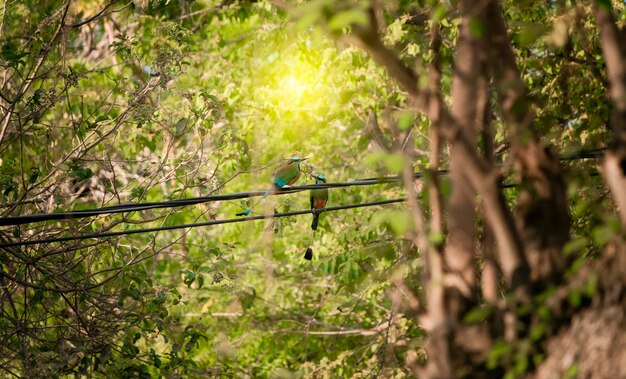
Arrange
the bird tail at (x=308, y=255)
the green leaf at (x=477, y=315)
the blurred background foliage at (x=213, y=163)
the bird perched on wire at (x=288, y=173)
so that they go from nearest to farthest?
the green leaf at (x=477, y=315)
the blurred background foliage at (x=213, y=163)
the bird perched on wire at (x=288, y=173)
the bird tail at (x=308, y=255)

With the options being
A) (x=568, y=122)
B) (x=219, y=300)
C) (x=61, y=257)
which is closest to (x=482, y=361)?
(x=61, y=257)

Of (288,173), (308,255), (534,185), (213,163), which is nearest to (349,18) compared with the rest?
(534,185)

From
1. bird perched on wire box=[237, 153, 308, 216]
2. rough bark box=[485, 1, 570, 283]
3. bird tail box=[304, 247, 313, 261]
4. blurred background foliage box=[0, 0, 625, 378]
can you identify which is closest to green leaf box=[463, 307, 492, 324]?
rough bark box=[485, 1, 570, 283]

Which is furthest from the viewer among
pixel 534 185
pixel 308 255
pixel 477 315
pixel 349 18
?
pixel 308 255

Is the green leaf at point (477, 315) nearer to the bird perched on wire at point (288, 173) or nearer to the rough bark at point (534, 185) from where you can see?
the rough bark at point (534, 185)

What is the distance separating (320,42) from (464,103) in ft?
28.1

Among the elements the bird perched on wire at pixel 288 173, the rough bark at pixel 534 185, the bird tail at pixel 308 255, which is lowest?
the rough bark at pixel 534 185

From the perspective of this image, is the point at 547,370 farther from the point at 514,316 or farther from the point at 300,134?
the point at 300,134

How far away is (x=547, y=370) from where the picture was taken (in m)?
3.29

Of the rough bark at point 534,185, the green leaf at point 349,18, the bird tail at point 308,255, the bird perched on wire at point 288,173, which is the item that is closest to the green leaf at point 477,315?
the rough bark at point 534,185

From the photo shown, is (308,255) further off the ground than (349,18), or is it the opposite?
(308,255)

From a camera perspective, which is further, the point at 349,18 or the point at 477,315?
the point at 477,315

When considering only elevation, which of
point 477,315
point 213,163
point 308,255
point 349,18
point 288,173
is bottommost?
point 477,315

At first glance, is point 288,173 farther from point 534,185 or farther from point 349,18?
point 349,18
